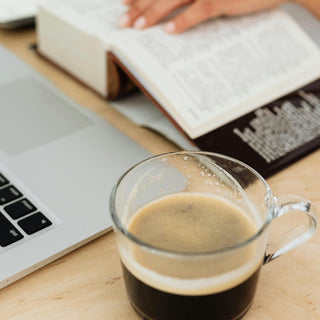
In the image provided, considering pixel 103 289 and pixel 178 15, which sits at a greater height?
pixel 178 15

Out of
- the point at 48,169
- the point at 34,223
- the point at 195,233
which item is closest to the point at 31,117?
the point at 48,169

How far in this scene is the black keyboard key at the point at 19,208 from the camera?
503 mm

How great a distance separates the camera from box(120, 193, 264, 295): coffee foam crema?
363 millimetres

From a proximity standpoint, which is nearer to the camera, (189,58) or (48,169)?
(48,169)

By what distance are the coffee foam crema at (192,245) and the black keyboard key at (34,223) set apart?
0.41 feet

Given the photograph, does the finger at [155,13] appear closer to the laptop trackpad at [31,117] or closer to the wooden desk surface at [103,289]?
the laptop trackpad at [31,117]

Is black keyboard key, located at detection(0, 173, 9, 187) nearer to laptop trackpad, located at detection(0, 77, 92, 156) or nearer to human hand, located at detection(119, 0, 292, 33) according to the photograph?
laptop trackpad, located at detection(0, 77, 92, 156)

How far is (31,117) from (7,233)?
0.77 feet

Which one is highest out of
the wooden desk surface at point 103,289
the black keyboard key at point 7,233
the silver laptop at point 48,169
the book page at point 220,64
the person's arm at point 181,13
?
the person's arm at point 181,13

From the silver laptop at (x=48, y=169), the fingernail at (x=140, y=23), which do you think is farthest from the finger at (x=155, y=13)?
the silver laptop at (x=48, y=169)

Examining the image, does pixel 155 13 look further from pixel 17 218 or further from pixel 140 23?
pixel 17 218

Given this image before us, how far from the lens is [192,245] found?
1.29ft

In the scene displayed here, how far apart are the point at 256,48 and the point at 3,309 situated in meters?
0.52

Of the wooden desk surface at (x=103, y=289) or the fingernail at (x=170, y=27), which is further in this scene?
the fingernail at (x=170, y=27)
